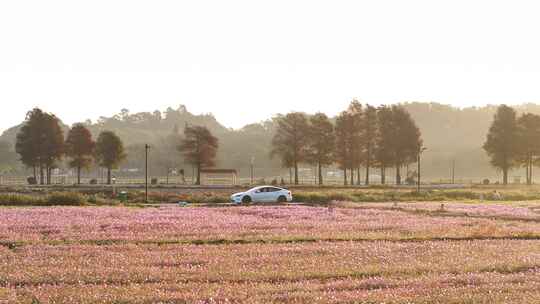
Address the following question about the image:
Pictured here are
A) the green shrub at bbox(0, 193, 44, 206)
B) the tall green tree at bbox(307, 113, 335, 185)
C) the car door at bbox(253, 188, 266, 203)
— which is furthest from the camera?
the tall green tree at bbox(307, 113, 335, 185)

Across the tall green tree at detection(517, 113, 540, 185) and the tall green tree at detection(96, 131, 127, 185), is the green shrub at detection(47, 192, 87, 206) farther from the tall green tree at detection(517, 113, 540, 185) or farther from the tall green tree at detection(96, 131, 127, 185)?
the tall green tree at detection(517, 113, 540, 185)

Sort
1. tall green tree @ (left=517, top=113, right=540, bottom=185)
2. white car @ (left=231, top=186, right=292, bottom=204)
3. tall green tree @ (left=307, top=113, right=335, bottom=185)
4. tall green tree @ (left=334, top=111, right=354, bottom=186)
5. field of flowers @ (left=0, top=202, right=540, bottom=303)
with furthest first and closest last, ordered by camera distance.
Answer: tall green tree @ (left=517, top=113, right=540, bottom=185) → tall green tree @ (left=334, top=111, right=354, bottom=186) → tall green tree @ (left=307, top=113, right=335, bottom=185) → white car @ (left=231, top=186, right=292, bottom=204) → field of flowers @ (left=0, top=202, right=540, bottom=303)

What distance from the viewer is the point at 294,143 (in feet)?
396

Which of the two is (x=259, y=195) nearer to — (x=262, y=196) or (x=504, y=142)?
(x=262, y=196)

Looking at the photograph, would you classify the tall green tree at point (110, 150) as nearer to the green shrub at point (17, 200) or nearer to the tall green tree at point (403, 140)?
the tall green tree at point (403, 140)

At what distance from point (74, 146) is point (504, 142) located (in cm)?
7572

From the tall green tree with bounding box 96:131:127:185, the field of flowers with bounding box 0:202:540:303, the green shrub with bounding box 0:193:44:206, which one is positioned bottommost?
the field of flowers with bounding box 0:202:540:303

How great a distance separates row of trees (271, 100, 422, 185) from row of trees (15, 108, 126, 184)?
28763mm

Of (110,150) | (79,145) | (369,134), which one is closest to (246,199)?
(369,134)

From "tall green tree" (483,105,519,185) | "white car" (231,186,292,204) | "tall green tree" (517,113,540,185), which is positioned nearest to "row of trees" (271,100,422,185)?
"tall green tree" (483,105,519,185)

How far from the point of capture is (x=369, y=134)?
12194 cm

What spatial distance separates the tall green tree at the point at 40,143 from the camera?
122 m

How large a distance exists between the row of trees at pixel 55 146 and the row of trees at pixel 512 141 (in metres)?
66.1

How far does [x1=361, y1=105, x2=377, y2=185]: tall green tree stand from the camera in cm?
12131
